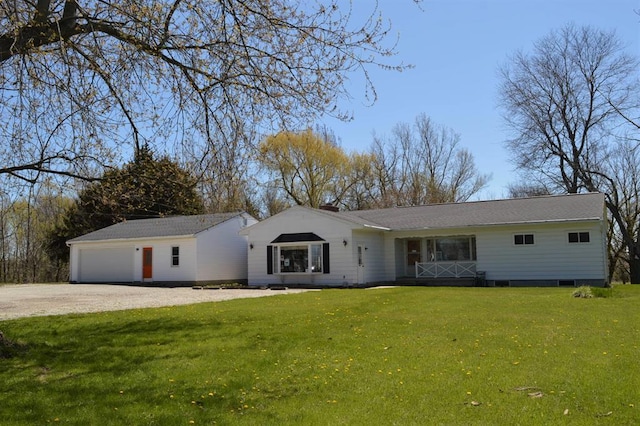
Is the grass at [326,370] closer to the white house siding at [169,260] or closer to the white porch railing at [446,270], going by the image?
the white porch railing at [446,270]

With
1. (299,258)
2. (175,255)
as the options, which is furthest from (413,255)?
(175,255)

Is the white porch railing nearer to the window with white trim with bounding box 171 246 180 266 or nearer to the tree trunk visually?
the window with white trim with bounding box 171 246 180 266

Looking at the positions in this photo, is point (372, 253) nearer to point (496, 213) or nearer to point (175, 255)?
point (496, 213)

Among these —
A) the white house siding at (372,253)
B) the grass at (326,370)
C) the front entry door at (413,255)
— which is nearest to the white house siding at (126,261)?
the white house siding at (372,253)

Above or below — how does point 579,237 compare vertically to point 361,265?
above

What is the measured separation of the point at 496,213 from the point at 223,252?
14206 millimetres

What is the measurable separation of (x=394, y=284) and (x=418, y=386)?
20.5 metres

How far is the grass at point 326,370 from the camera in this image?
16.1ft

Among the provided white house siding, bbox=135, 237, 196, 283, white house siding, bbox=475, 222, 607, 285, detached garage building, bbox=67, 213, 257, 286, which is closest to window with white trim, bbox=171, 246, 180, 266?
detached garage building, bbox=67, 213, 257, 286

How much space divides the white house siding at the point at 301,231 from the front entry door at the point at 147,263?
19.4 ft

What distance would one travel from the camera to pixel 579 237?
21969 millimetres

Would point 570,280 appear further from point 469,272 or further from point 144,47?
point 144,47

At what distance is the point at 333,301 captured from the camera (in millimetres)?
14836

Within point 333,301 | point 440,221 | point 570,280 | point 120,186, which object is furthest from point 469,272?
point 120,186
